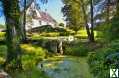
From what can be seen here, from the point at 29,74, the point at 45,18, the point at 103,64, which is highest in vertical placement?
the point at 45,18

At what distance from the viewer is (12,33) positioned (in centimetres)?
1888

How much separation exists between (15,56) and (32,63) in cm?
197

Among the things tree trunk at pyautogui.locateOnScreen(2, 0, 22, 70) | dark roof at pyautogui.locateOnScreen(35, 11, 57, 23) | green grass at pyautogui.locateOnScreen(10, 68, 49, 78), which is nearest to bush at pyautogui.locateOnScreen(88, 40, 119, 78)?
green grass at pyautogui.locateOnScreen(10, 68, 49, 78)

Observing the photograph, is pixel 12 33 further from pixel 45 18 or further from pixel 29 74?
Answer: pixel 45 18

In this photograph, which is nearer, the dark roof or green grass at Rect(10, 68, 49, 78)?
green grass at Rect(10, 68, 49, 78)

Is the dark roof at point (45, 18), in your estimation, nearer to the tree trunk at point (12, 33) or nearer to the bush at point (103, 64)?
the tree trunk at point (12, 33)

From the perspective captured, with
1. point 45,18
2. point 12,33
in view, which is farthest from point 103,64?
point 45,18

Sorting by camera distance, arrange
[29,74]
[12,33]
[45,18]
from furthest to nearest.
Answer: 1. [45,18]
2. [12,33]
3. [29,74]

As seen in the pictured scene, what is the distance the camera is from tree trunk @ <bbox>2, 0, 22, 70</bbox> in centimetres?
1836

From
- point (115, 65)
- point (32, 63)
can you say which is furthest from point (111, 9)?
point (115, 65)

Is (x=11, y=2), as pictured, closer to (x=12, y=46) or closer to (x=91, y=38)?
(x=12, y=46)

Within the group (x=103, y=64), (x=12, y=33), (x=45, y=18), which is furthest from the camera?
(x=45, y=18)

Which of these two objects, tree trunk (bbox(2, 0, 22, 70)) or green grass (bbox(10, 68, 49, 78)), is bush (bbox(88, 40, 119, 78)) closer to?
green grass (bbox(10, 68, 49, 78))

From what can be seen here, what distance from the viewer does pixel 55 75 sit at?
16.5 m
